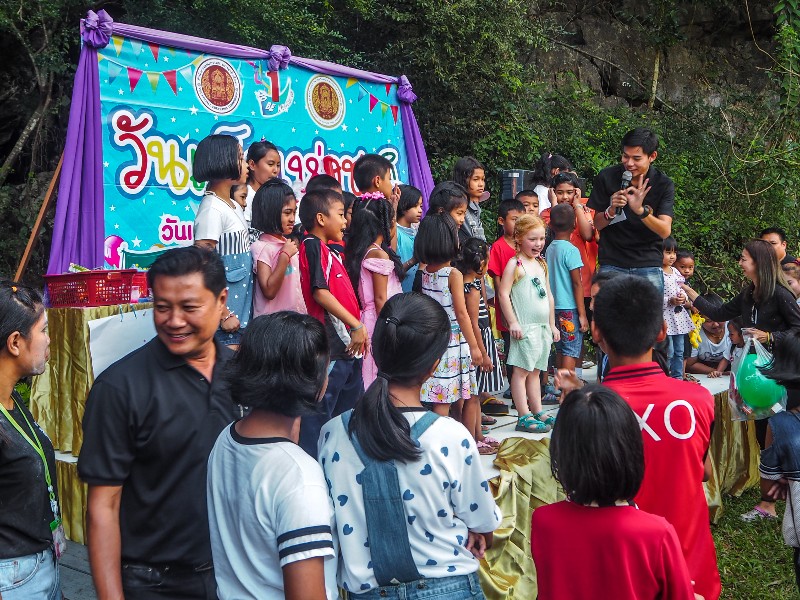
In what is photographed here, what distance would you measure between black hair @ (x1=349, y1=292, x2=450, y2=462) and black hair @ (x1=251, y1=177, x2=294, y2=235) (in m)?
1.61

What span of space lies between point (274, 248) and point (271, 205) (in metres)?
0.21

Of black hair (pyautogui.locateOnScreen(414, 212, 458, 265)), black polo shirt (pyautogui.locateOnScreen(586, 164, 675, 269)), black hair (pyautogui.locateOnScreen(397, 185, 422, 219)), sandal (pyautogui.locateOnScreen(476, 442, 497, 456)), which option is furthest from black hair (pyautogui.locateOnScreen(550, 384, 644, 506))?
black hair (pyautogui.locateOnScreen(397, 185, 422, 219))

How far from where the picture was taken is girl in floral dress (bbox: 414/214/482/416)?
13.5 feet

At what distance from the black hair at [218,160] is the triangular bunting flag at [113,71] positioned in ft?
6.93

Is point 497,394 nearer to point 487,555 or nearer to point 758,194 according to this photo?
point 487,555

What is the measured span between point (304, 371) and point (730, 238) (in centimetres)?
994

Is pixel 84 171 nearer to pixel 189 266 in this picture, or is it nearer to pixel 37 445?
pixel 37 445

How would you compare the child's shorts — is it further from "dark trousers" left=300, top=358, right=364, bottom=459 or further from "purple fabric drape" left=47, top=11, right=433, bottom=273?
"purple fabric drape" left=47, top=11, right=433, bottom=273

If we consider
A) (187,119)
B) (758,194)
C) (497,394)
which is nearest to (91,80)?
(187,119)

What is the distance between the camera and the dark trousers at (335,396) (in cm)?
366

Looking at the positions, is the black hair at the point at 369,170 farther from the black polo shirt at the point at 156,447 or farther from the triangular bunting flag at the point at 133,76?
the black polo shirt at the point at 156,447

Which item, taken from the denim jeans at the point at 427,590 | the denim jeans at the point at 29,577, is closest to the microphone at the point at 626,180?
the denim jeans at the point at 427,590

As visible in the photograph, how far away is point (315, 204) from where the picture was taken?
375 cm

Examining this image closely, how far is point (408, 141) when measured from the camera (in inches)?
302
